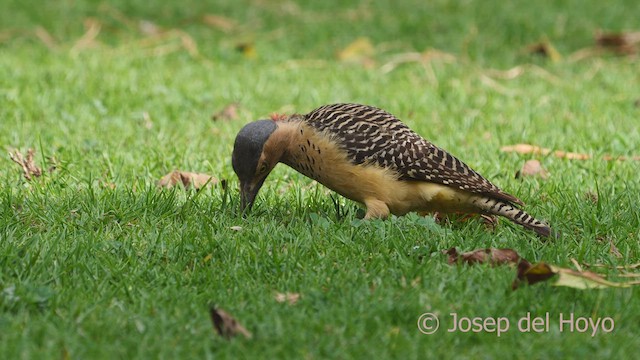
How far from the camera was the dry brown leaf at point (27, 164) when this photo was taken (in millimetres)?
6682

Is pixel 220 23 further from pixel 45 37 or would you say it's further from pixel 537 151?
pixel 537 151

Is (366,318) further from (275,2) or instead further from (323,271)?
(275,2)

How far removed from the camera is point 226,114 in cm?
876

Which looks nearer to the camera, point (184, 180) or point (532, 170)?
point (184, 180)

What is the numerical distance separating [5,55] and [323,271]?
6.68m

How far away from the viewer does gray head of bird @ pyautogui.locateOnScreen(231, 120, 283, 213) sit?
19.3 ft

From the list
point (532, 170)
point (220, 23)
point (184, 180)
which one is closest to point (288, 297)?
point (184, 180)

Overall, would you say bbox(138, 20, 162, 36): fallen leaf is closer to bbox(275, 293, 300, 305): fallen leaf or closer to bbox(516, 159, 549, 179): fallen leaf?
bbox(516, 159, 549, 179): fallen leaf

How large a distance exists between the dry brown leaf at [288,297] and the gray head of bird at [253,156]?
51.6 inches

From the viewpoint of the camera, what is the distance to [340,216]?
6.02 m

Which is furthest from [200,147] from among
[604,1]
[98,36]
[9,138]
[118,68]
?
[604,1]

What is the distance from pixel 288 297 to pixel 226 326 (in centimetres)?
50

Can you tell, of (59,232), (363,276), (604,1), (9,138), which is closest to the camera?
(363,276)

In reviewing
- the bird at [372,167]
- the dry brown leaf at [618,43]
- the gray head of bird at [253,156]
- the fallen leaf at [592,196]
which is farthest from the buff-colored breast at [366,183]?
the dry brown leaf at [618,43]
